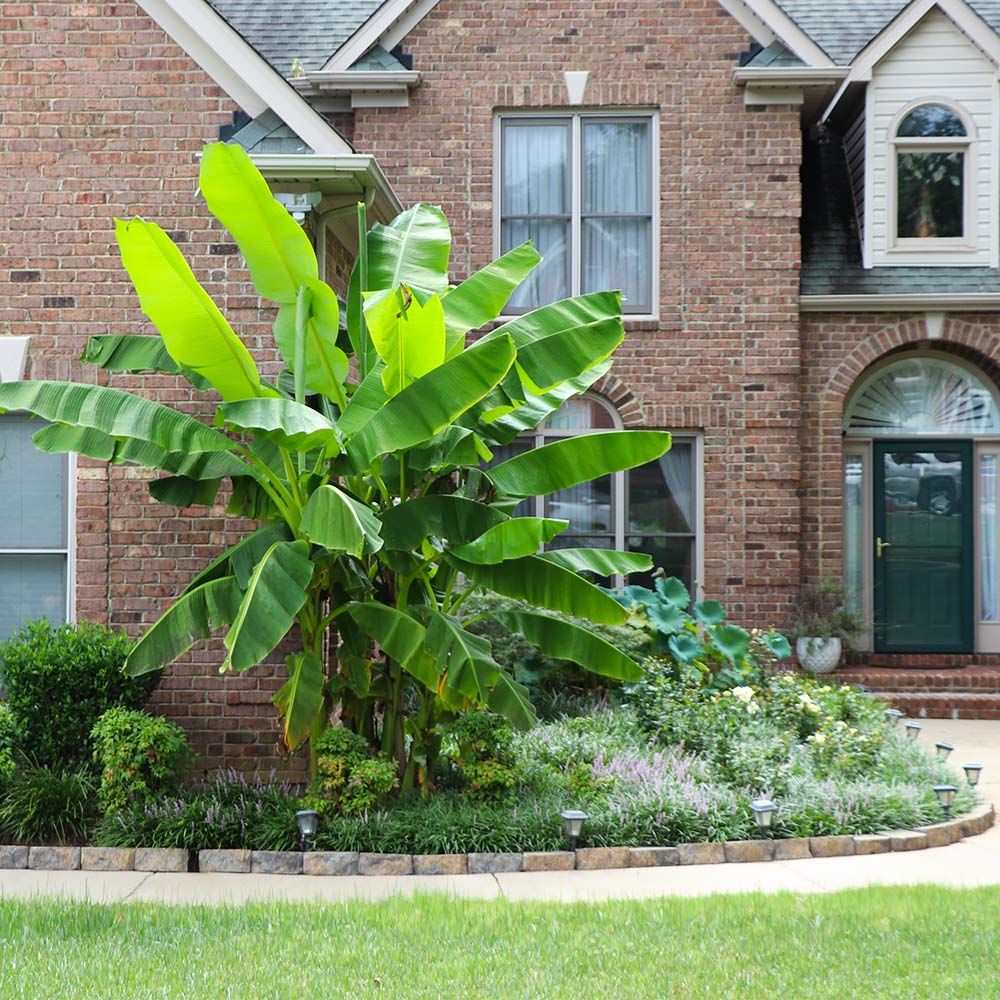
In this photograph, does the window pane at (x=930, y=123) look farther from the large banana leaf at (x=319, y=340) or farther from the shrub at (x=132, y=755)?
the shrub at (x=132, y=755)

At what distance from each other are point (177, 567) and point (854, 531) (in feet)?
28.3

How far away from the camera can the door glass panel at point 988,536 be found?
45.6ft

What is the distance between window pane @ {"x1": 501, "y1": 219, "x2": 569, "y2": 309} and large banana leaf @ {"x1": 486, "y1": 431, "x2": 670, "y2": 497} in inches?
264

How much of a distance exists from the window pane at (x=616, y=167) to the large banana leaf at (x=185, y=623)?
8080 millimetres

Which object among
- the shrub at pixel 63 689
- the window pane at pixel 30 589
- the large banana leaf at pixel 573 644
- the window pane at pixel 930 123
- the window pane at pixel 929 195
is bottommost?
the shrub at pixel 63 689

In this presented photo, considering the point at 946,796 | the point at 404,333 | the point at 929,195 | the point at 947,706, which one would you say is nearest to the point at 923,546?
the point at 947,706

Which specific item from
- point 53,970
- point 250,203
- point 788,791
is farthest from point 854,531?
point 53,970

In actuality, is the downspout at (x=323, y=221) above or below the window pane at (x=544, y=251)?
below

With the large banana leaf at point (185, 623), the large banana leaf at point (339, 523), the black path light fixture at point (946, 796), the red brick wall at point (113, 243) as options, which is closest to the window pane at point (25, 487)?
the red brick wall at point (113, 243)

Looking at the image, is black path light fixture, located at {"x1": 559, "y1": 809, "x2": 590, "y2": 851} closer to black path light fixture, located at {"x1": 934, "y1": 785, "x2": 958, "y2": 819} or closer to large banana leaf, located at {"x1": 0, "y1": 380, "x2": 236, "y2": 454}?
black path light fixture, located at {"x1": 934, "y1": 785, "x2": 958, "y2": 819}

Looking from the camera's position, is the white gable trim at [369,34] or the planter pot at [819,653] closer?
the planter pot at [819,653]

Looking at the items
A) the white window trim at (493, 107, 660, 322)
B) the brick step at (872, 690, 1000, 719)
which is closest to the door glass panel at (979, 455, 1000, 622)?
the brick step at (872, 690, 1000, 719)

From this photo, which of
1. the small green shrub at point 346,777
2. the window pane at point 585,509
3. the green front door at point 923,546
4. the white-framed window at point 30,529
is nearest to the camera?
the small green shrub at point 346,777

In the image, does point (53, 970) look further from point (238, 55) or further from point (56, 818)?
point (238, 55)
